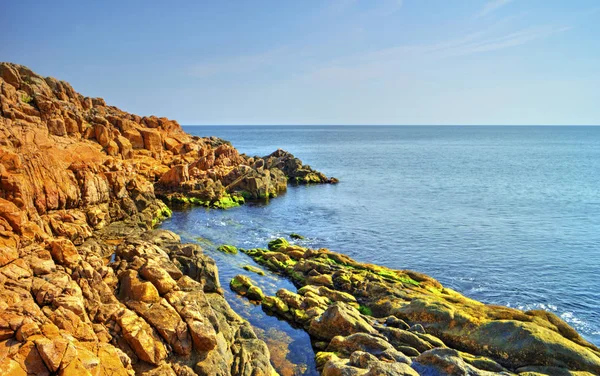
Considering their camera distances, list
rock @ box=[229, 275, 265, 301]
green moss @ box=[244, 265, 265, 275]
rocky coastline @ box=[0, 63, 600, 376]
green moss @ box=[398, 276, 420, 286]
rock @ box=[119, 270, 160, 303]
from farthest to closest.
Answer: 1. green moss @ box=[244, 265, 265, 275]
2. green moss @ box=[398, 276, 420, 286]
3. rock @ box=[229, 275, 265, 301]
4. rock @ box=[119, 270, 160, 303]
5. rocky coastline @ box=[0, 63, 600, 376]

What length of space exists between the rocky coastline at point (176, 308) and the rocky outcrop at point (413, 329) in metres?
0.08

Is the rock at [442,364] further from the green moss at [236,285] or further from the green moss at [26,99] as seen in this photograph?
the green moss at [26,99]

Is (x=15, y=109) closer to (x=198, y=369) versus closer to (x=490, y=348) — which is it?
(x=198, y=369)

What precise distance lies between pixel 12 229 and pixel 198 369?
13827 millimetres

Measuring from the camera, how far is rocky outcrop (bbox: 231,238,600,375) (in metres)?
19.8

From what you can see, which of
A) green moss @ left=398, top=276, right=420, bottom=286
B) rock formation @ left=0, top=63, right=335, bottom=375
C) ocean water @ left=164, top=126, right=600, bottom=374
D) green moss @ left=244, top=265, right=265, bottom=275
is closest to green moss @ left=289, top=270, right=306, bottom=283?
ocean water @ left=164, top=126, right=600, bottom=374

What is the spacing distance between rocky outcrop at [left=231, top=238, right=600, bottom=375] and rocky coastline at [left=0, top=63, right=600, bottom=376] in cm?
8

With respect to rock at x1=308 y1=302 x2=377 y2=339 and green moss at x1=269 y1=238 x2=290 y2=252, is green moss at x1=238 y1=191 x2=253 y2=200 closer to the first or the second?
green moss at x1=269 y1=238 x2=290 y2=252

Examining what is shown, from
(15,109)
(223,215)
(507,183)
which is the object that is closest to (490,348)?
(223,215)

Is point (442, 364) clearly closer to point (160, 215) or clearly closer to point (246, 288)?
point (246, 288)

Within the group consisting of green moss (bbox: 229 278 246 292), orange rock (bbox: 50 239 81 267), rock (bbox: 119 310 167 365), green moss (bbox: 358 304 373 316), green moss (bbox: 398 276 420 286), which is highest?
orange rock (bbox: 50 239 81 267)

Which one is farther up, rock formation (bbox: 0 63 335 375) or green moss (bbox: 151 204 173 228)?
rock formation (bbox: 0 63 335 375)

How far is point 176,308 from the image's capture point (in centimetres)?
1909

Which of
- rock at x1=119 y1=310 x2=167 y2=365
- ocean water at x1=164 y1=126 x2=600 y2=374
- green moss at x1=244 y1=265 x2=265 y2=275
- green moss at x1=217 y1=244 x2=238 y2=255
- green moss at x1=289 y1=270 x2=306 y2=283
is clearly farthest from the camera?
green moss at x1=217 y1=244 x2=238 y2=255
